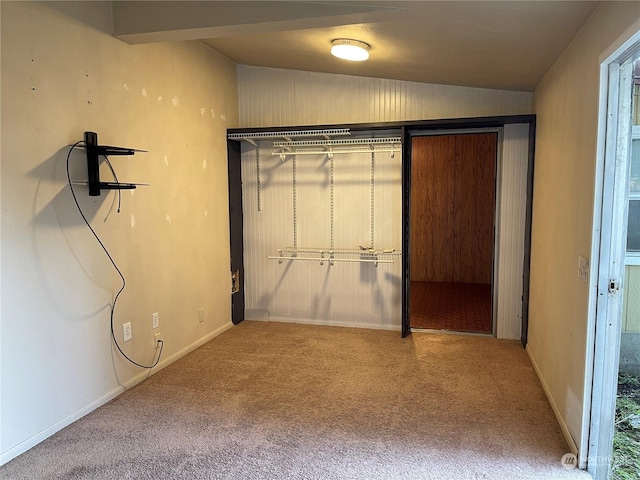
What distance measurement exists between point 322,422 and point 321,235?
2206mm

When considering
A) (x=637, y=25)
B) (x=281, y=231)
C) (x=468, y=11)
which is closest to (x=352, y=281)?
(x=281, y=231)

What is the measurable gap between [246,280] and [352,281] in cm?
116

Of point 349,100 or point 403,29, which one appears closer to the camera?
point 403,29

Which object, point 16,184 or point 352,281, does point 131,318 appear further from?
point 352,281

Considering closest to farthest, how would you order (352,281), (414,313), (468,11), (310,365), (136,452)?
(468,11), (136,452), (310,365), (352,281), (414,313)

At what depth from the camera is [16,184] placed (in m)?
2.19

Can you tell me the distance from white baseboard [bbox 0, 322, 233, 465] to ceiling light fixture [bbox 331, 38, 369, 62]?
265 centimetres

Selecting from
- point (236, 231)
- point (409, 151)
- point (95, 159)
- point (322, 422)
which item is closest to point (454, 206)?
point (409, 151)

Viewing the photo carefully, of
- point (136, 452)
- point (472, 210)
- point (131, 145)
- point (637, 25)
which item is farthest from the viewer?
point (472, 210)

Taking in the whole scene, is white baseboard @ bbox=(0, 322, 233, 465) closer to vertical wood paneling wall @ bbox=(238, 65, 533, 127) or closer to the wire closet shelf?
the wire closet shelf

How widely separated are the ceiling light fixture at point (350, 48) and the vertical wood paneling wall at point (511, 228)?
1564mm

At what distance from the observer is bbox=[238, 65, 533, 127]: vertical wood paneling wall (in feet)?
12.8

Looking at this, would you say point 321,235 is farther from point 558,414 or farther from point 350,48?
point 558,414

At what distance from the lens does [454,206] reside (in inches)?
250
